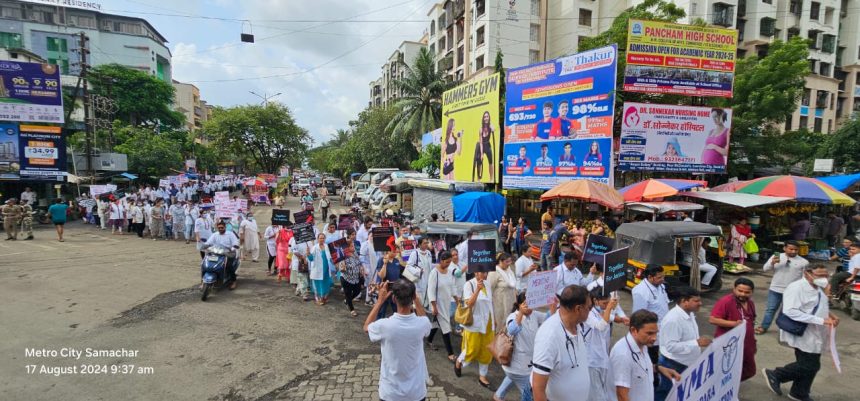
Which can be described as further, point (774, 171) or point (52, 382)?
point (774, 171)

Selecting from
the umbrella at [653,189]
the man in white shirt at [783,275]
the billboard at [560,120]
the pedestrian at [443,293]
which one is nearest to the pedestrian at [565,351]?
the pedestrian at [443,293]

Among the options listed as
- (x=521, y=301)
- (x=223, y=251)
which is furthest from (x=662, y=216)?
(x=223, y=251)

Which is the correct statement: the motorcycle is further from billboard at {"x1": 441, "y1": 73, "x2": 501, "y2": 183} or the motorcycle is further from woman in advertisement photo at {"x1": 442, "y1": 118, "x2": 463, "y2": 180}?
woman in advertisement photo at {"x1": 442, "y1": 118, "x2": 463, "y2": 180}

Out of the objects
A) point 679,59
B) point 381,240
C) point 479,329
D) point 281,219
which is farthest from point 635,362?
point 679,59

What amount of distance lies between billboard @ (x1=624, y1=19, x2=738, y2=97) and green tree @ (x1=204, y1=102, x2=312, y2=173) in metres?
36.9

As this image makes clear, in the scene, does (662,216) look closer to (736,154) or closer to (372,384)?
(736,154)

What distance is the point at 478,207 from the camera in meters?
15.9

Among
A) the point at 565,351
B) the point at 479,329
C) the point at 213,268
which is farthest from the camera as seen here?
the point at 213,268

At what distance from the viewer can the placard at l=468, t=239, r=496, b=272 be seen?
18.0 feet

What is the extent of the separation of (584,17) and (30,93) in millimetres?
37842

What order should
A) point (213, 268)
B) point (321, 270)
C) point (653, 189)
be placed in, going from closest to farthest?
point (321, 270)
point (213, 268)
point (653, 189)

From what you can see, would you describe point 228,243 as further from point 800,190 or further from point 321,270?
point 800,190

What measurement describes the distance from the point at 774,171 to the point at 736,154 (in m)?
4.43

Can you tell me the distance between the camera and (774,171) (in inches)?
891
